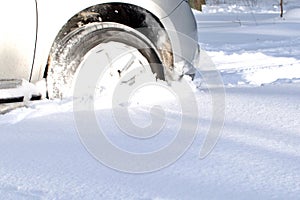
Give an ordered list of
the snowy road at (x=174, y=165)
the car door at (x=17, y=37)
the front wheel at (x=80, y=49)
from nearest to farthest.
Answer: the snowy road at (x=174, y=165) < the car door at (x=17, y=37) < the front wheel at (x=80, y=49)

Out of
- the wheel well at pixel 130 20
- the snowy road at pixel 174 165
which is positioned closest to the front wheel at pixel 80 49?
the wheel well at pixel 130 20

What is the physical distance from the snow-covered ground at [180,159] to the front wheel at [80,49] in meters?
0.17

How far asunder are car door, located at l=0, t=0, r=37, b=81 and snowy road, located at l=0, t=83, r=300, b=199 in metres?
0.38

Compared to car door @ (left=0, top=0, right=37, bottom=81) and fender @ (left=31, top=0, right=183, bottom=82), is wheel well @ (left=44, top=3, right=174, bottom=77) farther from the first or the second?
car door @ (left=0, top=0, right=37, bottom=81)

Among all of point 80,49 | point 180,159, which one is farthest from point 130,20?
point 180,159

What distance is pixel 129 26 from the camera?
3.25 metres

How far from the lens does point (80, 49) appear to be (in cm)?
316

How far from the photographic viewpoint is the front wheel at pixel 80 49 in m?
3.14

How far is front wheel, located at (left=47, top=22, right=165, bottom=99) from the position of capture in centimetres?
314

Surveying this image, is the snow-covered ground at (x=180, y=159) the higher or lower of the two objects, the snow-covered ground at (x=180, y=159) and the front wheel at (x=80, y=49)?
the lower

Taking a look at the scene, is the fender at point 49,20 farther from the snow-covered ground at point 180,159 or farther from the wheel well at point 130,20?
the snow-covered ground at point 180,159

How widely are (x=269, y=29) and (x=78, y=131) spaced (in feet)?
19.2

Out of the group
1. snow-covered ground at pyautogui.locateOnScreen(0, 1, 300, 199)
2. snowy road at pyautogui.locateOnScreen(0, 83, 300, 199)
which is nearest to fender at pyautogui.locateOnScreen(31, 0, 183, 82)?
snow-covered ground at pyautogui.locateOnScreen(0, 1, 300, 199)

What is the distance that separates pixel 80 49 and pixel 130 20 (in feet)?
1.23
